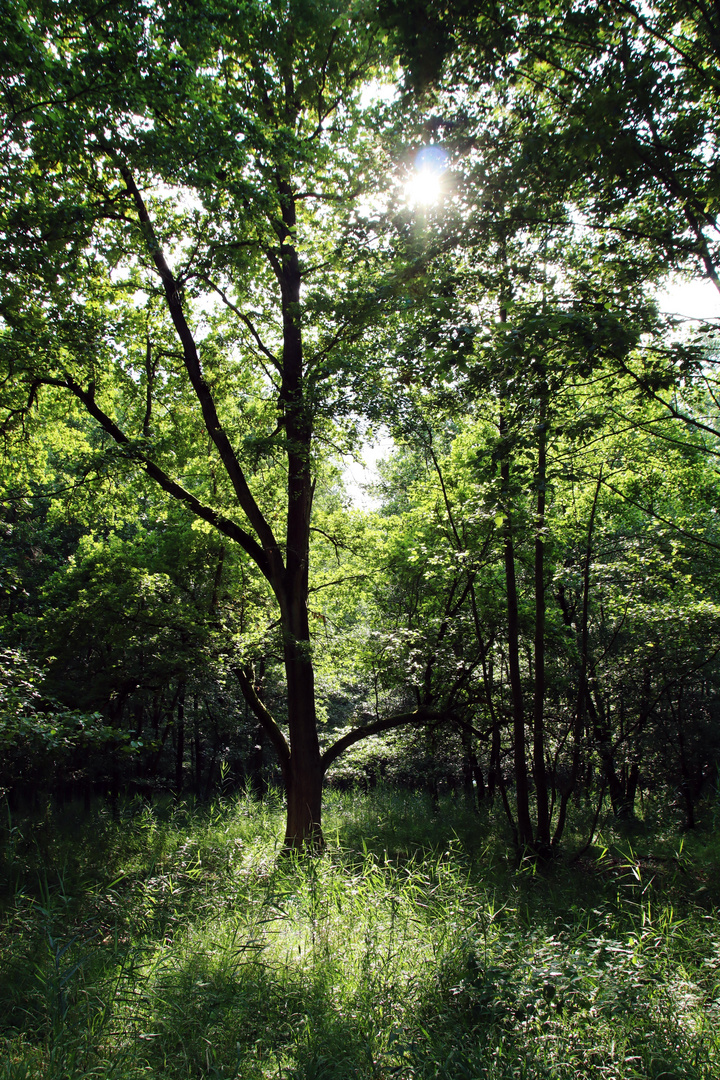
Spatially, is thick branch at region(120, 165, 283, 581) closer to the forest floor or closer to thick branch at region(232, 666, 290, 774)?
thick branch at region(232, 666, 290, 774)

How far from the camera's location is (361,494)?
440 inches

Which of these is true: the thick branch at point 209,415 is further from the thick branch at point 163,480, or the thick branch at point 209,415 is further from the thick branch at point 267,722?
the thick branch at point 267,722

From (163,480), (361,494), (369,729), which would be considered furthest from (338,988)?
(361,494)

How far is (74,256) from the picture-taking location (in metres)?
6.38

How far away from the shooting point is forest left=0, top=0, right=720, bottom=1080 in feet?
10.4

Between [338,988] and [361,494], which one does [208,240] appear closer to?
[361,494]

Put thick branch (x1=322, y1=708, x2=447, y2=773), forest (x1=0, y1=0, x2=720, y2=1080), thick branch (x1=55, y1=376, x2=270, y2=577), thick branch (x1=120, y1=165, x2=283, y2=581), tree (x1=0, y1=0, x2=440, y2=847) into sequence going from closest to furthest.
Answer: forest (x1=0, y1=0, x2=720, y2=1080)
tree (x1=0, y1=0, x2=440, y2=847)
thick branch (x1=120, y1=165, x2=283, y2=581)
thick branch (x1=55, y1=376, x2=270, y2=577)
thick branch (x1=322, y1=708, x2=447, y2=773)

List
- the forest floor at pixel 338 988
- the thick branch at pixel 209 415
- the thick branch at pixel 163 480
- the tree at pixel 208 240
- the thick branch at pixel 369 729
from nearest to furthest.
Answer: the forest floor at pixel 338 988 < the tree at pixel 208 240 < the thick branch at pixel 209 415 < the thick branch at pixel 163 480 < the thick branch at pixel 369 729

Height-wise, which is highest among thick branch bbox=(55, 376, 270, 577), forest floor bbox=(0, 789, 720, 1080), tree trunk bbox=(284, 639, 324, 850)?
thick branch bbox=(55, 376, 270, 577)

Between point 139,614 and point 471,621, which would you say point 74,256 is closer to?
point 139,614

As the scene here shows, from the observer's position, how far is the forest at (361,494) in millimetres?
3178

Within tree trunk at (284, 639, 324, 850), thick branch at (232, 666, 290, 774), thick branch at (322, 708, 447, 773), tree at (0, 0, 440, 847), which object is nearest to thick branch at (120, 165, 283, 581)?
tree at (0, 0, 440, 847)

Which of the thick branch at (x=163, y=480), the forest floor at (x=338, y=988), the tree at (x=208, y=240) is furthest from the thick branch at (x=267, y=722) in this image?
the forest floor at (x=338, y=988)

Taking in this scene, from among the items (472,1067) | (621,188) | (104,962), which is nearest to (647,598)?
(621,188)
